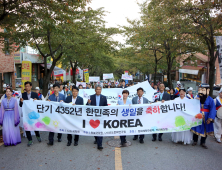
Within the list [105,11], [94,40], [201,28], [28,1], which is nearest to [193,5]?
[201,28]

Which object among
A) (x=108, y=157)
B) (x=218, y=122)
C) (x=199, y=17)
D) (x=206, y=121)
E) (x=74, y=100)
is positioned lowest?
(x=108, y=157)

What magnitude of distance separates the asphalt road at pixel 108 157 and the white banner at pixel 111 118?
18.9 inches

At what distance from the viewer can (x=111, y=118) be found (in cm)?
595

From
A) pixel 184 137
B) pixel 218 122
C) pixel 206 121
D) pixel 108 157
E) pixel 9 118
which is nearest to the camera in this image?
pixel 108 157

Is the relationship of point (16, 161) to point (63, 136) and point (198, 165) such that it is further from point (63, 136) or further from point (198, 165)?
point (198, 165)

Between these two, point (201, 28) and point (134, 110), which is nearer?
point (134, 110)

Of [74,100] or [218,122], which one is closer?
[74,100]

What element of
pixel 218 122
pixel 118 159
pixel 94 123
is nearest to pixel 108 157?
pixel 118 159

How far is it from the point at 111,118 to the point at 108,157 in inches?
45.7

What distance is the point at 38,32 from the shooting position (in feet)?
41.8

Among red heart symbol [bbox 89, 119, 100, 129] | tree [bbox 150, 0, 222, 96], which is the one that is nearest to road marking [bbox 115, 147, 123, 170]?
red heart symbol [bbox 89, 119, 100, 129]

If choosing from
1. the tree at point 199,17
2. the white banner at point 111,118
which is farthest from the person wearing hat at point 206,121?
the tree at point 199,17

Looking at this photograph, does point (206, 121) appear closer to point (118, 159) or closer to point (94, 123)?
point (118, 159)

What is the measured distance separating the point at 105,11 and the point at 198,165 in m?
16.8
